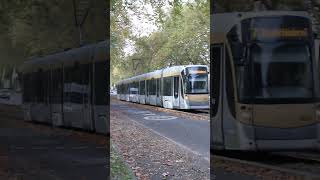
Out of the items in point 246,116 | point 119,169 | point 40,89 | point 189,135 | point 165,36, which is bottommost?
point 119,169

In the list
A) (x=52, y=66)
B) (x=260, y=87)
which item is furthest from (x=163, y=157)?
(x=52, y=66)

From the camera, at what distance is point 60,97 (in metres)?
6.49

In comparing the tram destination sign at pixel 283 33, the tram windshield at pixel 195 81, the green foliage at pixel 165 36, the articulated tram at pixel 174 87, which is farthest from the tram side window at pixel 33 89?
the tram windshield at pixel 195 81

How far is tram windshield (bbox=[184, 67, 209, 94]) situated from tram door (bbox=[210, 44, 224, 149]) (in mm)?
9637

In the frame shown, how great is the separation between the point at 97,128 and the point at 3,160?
1126mm

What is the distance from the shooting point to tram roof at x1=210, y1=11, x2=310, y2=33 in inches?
275

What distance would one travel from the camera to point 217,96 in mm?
7406

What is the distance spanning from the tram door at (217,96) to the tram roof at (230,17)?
247 mm

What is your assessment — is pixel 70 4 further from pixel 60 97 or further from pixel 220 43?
pixel 220 43

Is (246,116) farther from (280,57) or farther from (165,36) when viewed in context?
(165,36)

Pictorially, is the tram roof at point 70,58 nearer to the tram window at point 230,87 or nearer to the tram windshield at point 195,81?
the tram window at point 230,87

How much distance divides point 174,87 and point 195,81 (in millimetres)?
1441

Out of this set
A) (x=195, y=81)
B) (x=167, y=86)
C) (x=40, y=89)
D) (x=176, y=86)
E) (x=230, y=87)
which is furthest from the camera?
(x=167, y=86)

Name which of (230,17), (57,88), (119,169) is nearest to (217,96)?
(230,17)
